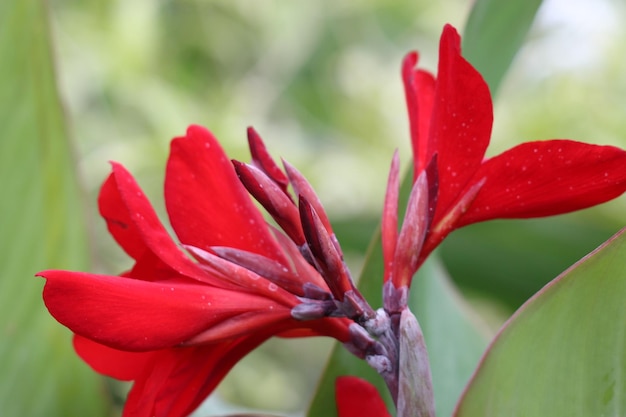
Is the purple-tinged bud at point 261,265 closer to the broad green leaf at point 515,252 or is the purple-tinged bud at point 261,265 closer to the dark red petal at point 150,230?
A: the dark red petal at point 150,230

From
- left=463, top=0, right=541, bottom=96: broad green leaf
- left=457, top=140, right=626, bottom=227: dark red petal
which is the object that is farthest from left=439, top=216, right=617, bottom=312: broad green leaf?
left=457, top=140, right=626, bottom=227: dark red petal

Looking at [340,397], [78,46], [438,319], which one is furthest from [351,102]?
[340,397]

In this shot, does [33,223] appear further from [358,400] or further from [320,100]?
[320,100]

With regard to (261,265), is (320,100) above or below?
above

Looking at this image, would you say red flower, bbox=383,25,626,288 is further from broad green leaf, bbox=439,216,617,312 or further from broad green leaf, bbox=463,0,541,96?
broad green leaf, bbox=439,216,617,312

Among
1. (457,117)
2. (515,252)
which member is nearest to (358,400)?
(457,117)

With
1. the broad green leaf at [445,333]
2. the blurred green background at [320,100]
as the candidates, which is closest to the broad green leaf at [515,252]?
the blurred green background at [320,100]
